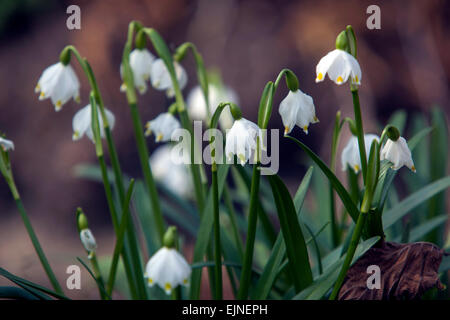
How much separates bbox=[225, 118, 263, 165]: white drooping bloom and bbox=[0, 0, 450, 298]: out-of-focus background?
1.86 metres

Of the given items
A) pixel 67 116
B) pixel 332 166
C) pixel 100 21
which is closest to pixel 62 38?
pixel 100 21

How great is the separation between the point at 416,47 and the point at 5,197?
2.40m

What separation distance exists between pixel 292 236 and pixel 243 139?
8.8 inches

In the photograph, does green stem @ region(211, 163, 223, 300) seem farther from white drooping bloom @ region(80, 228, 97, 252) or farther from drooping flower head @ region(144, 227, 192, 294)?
white drooping bloom @ region(80, 228, 97, 252)

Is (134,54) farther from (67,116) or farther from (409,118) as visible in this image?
(409,118)

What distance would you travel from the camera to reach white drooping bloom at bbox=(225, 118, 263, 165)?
71 cm

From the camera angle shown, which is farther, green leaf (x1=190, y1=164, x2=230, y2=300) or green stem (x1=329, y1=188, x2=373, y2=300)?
green leaf (x1=190, y1=164, x2=230, y2=300)

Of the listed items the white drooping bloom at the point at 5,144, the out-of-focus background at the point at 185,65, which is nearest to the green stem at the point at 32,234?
the white drooping bloom at the point at 5,144

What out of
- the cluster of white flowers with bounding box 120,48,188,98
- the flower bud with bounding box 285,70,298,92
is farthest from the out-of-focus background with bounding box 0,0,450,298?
the flower bud with bounding box 285,70,298,92

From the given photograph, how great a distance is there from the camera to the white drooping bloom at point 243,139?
28.0 inches

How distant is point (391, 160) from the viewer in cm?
74

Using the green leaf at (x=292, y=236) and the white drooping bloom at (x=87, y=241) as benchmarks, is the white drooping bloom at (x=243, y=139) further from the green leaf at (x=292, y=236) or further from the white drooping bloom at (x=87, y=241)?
the white drooping bloom at (x=87, y=241)

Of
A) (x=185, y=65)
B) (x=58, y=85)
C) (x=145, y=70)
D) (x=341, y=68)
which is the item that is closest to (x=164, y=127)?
(x=145, y=70)

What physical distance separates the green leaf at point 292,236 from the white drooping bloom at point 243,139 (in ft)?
0.29
